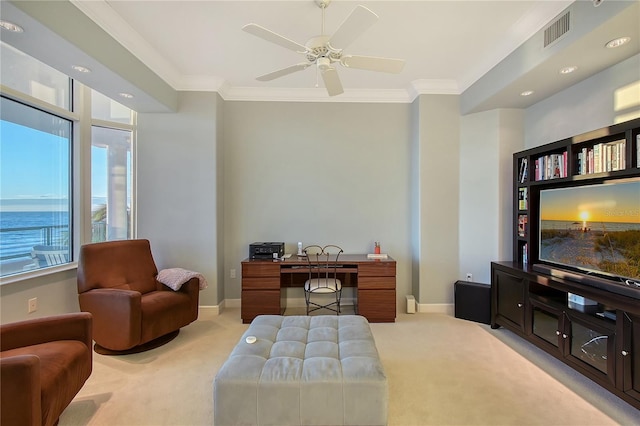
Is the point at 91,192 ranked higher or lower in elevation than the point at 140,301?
higher

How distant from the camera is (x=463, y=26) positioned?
252 centimetres

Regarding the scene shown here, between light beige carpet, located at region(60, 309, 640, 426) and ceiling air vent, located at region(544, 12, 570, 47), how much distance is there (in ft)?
8.63

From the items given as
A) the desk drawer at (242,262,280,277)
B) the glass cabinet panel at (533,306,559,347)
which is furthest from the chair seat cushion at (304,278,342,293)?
the glass cabinet panel at (533,306,559,347)

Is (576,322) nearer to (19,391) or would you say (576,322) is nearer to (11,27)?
(19,391)

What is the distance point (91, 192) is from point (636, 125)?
5.07 m

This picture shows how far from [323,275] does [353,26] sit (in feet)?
9.02

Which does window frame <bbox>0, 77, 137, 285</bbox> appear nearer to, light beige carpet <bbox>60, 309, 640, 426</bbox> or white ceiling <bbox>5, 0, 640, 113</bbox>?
white ceiling <bbox>5, 0, 640, 113</bbox>

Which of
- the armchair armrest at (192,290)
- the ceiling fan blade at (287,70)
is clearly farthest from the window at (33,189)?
the ceiling fan blade at (287,70)

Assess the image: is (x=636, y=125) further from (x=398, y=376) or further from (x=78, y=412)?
(x=78, y=412)

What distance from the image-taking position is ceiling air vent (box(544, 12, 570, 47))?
212cm

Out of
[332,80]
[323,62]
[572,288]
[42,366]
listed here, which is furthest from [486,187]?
[42,366]

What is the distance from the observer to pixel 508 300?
9.78 feet

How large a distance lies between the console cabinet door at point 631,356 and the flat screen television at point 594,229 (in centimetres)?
32

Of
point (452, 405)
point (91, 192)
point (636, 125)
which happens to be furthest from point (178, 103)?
point (636, 125)
